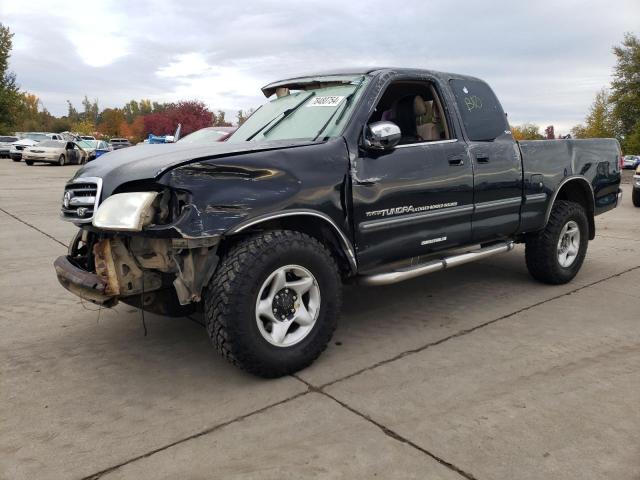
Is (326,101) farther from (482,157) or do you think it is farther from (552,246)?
(552,246)

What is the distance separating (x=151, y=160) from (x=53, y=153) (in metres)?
28.2

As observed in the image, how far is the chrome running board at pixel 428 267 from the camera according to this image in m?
3.72

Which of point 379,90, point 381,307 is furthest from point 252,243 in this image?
point 381,307

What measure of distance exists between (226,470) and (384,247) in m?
1.89

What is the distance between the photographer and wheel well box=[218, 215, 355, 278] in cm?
332

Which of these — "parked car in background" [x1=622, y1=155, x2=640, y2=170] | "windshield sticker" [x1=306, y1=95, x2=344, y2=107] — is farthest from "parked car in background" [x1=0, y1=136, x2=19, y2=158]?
"parked car in background" [x1=622, y1=155, x2=640, y2=170]

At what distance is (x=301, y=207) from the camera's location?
3.31m

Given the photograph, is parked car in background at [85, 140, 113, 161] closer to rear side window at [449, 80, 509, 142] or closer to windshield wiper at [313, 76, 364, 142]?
rear side window at [449, 80, 509, 142]

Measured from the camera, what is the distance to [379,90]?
12.8ft

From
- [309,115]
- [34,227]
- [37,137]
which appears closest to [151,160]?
[309,115]

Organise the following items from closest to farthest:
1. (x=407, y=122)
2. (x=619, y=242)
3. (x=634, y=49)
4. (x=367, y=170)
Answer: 1. (x=367, y=170)
2. (x=407, y=122)
3. (x=619, y=242)
4. (x=634, y=49)

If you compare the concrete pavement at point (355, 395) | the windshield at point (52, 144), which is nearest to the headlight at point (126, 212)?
the concrete pavement at point (355, 395)

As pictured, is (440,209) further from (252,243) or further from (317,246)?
(252,243)

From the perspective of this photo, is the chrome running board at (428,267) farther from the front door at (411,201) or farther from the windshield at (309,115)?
the windshield at (309,115)
